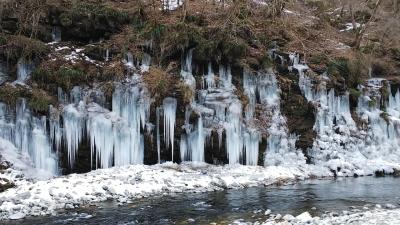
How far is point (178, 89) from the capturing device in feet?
61.3

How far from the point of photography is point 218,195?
14.4m

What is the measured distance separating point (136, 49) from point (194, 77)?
2.78m

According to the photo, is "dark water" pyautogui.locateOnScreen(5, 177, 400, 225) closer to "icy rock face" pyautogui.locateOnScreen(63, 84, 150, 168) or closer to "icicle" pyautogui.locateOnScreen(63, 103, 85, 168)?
"icy rock face" pyautogui.locateOnScreen(63, 84, 150, 168)

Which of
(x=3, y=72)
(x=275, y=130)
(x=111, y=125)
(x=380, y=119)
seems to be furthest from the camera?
(x=380, y=119)

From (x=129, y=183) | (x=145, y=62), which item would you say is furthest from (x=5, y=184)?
(x=145, y=62)

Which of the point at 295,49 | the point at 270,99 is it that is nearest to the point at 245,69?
the point at 270,99

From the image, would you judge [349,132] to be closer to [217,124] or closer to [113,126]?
[217,124]

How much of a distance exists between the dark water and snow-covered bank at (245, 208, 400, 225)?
0.61m

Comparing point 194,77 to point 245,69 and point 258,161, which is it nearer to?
point 245,69

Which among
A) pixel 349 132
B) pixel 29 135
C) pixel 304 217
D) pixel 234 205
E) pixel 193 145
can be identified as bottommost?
pixel 234 205

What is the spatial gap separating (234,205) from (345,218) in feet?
11.1

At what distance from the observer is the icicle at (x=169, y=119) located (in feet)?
59.2

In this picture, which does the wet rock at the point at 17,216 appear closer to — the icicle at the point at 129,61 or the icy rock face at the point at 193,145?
the icy rock face at the point at 193,145

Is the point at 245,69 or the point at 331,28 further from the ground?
the point at 331,28
